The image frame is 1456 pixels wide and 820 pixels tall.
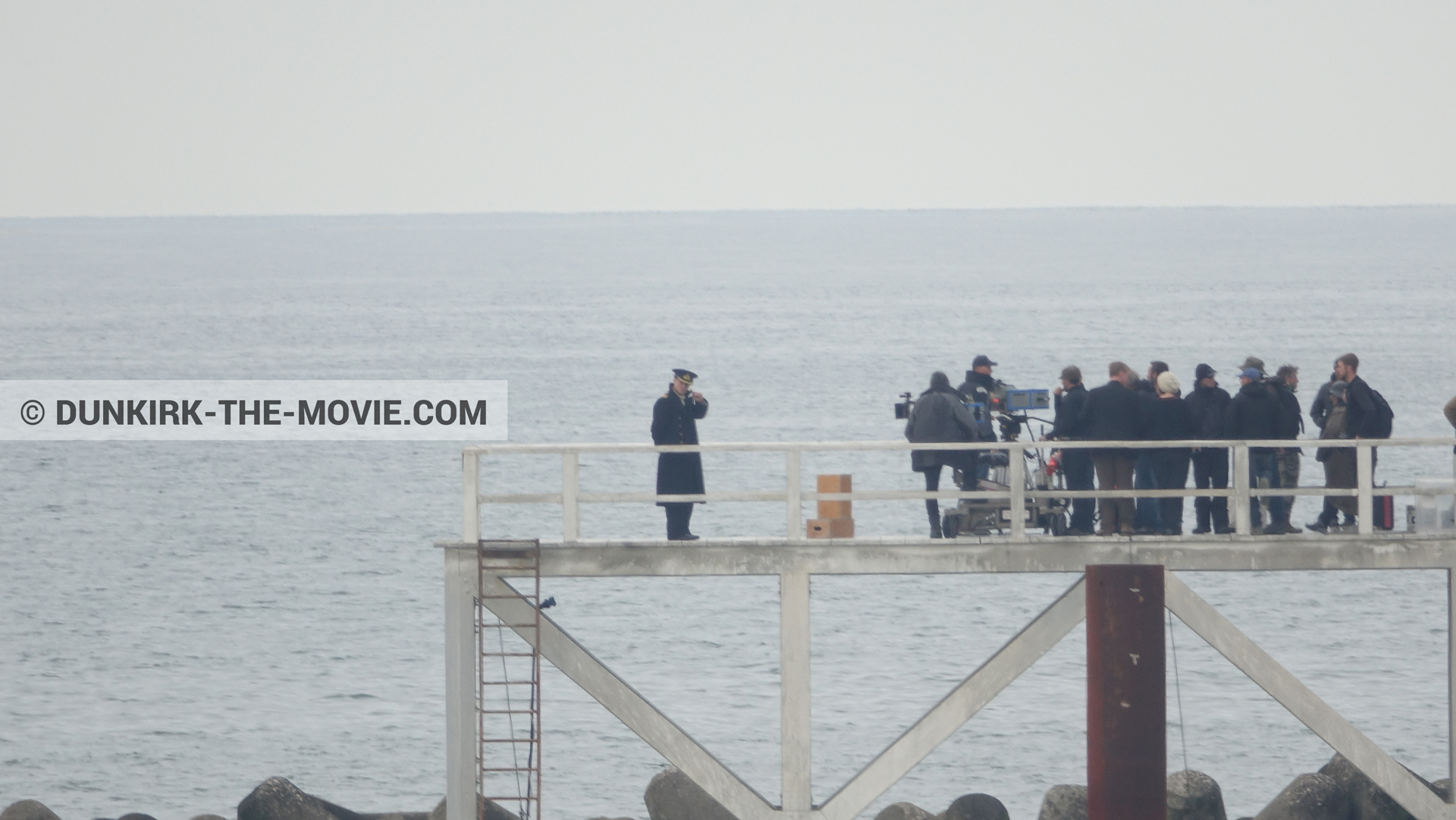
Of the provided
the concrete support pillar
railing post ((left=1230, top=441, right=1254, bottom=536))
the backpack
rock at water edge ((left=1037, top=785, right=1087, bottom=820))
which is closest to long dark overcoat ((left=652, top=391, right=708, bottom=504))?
the concrete support pillar

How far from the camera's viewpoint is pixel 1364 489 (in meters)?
15.1

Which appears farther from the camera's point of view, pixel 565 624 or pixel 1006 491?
pixel 565 624

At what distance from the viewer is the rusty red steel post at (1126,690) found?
14984mm

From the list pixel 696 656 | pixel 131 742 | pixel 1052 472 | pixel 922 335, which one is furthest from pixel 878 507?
pixel 922 335

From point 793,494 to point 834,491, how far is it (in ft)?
1.61

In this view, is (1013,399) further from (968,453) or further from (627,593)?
(627,593)

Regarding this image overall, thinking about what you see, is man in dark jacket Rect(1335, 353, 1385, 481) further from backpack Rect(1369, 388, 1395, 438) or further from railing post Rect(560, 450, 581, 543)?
railing post Rect(560, 450, 581, 543)

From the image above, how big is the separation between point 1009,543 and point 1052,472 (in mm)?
1252

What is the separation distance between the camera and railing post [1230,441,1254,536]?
598 inches

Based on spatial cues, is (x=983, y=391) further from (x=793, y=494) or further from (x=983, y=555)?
(x=793, y=494)

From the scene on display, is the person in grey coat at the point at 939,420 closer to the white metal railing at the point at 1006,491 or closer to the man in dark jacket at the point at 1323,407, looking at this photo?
the white metal railing at the point at 1006,491

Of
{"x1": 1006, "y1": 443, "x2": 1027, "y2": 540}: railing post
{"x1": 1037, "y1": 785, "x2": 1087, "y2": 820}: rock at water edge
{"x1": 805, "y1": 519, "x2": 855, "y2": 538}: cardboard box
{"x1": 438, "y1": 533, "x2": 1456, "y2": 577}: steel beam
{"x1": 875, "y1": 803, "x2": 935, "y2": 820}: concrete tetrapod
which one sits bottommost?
{"x1": 1037, "y1": 785, "x2": 1087, "y2": 820}: rock at water edge

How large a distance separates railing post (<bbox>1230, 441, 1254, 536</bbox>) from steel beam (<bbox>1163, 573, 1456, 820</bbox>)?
0.71 metres

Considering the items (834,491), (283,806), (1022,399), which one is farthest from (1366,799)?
(283,806)
